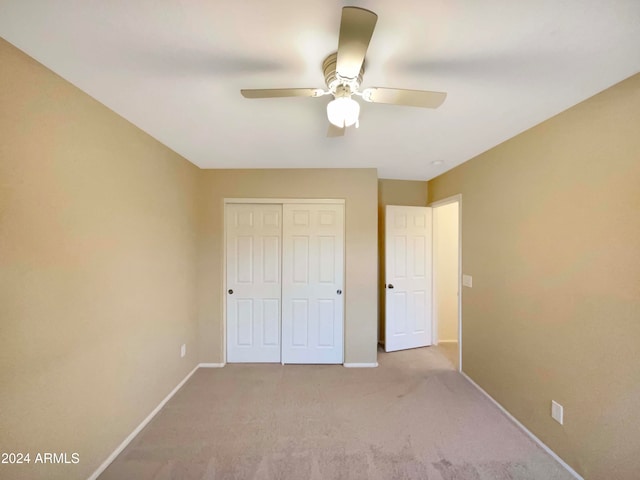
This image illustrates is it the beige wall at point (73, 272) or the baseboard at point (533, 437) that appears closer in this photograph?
the beige wall at point (73, 272)

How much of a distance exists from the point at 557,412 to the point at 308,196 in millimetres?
2733

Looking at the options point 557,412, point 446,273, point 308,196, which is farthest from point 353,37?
point 446,273

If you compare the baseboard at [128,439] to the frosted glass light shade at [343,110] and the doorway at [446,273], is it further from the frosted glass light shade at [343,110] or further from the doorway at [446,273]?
the doorway at [446,273]

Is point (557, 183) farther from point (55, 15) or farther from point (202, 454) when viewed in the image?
point (202, 454)

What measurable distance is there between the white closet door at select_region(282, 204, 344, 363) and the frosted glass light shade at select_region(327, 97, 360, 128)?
1831 mm

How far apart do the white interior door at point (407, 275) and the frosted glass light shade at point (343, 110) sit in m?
2.28

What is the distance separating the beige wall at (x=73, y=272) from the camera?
1114mm

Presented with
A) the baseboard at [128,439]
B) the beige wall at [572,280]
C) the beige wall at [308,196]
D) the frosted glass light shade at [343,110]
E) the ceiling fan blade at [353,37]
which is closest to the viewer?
the ceiling fan blade at [353,37]

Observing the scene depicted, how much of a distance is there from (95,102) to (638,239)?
10.4 ft

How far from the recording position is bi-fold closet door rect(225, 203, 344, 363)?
2932 mm

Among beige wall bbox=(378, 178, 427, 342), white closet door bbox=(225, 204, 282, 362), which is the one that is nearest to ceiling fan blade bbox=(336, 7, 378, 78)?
white closet door bbox=(225, 204, 282, 362)

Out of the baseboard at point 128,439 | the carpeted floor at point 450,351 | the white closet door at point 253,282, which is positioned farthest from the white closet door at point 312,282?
the carpeted floor at point 450,351

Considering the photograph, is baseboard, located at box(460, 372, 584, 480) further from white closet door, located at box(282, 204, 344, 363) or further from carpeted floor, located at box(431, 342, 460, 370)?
white closet door, located at box(282, 204, 344, 363)

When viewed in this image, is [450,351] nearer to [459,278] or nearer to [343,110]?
[459,278]
